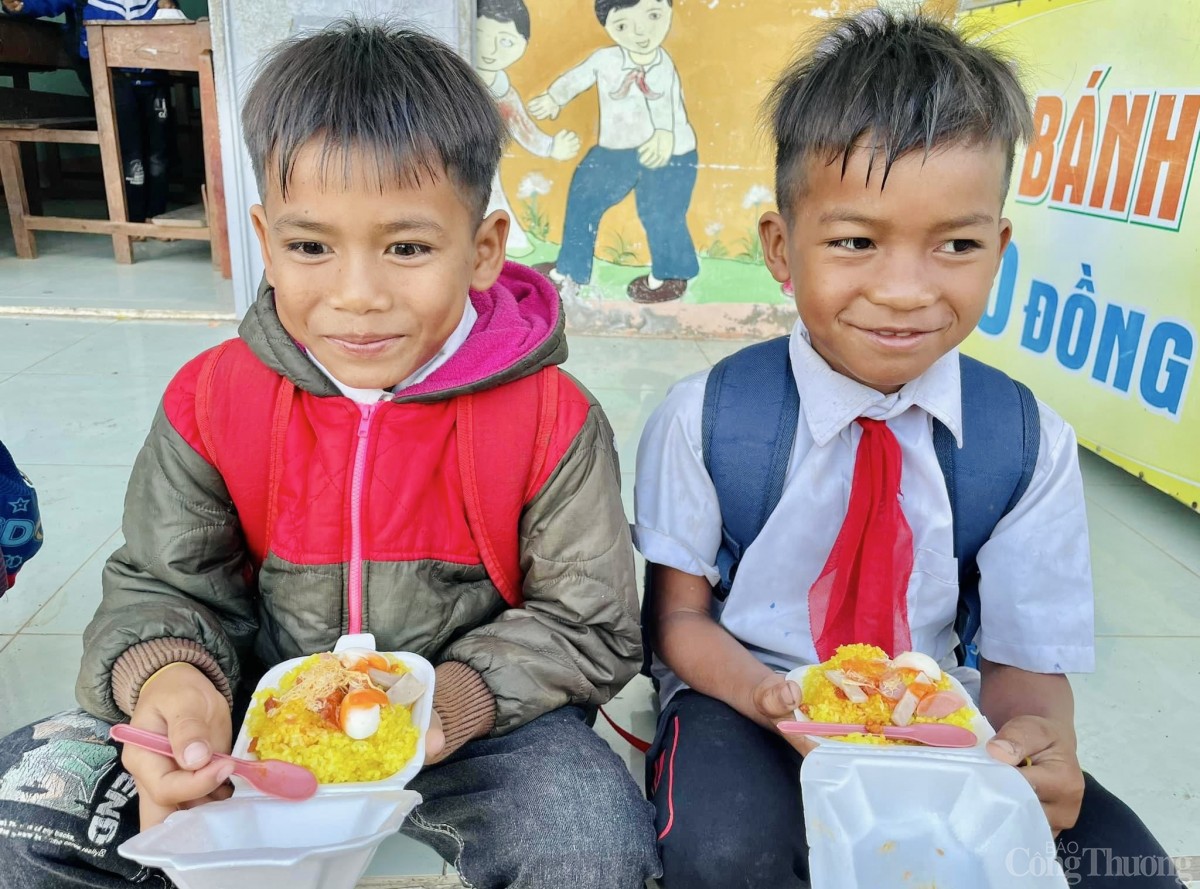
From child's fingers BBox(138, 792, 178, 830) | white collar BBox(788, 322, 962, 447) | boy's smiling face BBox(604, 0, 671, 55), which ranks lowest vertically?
child's fingers BBox(138, 792, 178, 830)

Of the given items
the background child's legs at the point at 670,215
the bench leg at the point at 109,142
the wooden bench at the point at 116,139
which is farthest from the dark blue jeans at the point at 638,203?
the bench leg at the point at 109,142

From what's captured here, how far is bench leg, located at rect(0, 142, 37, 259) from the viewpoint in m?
4.01

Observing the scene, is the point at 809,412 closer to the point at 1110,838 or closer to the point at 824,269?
the point at 824,269

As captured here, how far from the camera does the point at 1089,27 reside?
2320 millimetres

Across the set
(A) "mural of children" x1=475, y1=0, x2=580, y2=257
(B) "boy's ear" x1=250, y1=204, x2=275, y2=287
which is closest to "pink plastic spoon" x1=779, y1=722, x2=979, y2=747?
(B) "boy's ear" x1=250, y1=204, x2=275, y2=287

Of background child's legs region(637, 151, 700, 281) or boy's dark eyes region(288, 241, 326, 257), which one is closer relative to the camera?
boy's dark eyes region(288, 241, 326, 257)

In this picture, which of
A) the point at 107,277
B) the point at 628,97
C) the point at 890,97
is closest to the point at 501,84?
the point at 628,97

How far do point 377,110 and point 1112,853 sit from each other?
108cm

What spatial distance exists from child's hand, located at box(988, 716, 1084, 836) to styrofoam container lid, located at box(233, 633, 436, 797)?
1.78 ft

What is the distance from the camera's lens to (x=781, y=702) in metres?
0.92

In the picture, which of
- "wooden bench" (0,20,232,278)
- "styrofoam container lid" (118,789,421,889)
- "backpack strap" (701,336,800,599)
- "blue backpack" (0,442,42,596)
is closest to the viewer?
"styrofoam container lid" (118,789,421,889)

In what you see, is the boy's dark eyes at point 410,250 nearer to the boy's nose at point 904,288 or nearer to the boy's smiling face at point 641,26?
the boy's nose at point 904,288

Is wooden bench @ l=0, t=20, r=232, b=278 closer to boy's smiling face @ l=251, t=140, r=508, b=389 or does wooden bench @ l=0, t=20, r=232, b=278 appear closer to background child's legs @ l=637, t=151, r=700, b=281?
background child's legs @ l=637, t=151, r=700, b=281

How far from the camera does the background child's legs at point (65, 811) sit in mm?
847
